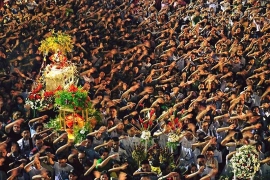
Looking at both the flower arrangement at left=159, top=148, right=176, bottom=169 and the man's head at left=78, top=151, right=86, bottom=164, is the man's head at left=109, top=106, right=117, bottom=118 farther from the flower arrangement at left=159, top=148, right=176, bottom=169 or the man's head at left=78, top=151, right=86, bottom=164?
the man's head at left=78, top=151, right=86, bottom=164

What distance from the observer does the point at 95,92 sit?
16594 mm

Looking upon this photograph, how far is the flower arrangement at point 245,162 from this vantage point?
39.0 ft

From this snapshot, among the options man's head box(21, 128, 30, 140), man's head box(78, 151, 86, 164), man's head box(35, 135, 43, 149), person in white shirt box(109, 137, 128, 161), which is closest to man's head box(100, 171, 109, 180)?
man's head box(78, 151, 86, 164)

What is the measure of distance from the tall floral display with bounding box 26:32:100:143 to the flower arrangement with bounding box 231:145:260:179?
13.1 ft

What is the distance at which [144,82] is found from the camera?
684 inches

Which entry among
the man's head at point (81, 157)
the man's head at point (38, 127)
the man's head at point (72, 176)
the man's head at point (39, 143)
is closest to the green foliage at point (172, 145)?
the man's head at point (81, 157)

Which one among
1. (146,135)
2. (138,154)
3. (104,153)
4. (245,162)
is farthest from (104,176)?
(245,162)

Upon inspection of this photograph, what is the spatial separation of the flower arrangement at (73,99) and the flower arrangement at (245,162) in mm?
4447

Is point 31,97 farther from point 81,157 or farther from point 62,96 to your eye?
point 81,157

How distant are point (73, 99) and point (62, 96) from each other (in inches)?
10.8

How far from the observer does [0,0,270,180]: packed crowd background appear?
518 inches

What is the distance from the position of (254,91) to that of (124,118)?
3.63m

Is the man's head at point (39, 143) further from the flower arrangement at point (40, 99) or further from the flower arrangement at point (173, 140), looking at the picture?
the flower arrangement at point (173, 140)

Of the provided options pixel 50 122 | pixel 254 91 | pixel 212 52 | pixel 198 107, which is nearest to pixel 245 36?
pixel 212 52
